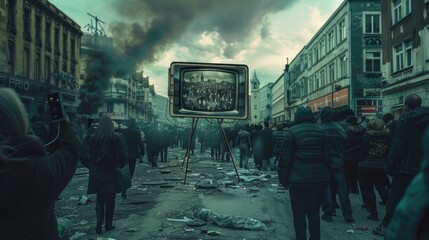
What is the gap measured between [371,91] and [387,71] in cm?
853

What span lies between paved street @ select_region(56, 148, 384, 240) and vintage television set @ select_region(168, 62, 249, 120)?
2048 millimetres

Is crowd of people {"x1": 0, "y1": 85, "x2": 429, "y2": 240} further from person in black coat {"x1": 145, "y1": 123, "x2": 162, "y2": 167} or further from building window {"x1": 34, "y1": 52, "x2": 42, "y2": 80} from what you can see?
building window {"x1": 34, "y1": 52, "x2": 42, "y2": 80}

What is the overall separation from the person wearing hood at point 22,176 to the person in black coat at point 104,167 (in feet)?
13.0

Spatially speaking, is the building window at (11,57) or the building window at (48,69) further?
the building window at (48,69)

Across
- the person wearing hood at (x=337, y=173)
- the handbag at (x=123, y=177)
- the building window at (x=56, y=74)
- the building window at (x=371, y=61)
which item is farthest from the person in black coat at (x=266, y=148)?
the building window at (x=56, y=74)

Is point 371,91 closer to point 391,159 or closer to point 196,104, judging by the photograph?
point 196,104

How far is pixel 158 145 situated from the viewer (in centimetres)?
1688

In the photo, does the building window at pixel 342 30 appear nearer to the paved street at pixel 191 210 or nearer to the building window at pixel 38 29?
the building window at pixel 38 29

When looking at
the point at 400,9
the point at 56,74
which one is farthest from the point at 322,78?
the point at 56,74

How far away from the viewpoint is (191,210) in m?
7.54

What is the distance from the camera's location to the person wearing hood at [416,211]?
1.10m

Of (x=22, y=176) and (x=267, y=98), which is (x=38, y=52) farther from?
(x=267, y=98)

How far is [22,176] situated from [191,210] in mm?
5868

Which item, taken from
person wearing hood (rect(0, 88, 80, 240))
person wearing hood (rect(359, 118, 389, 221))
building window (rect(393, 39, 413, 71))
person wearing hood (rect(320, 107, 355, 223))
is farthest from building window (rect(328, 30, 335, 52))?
person wearing hood (rect(0, 88, 80, 240))
